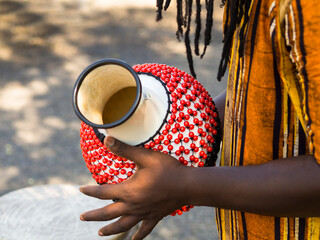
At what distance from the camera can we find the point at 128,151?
94cm

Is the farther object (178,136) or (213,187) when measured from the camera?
(178,136)

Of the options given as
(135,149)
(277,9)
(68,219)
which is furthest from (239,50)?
(68,219)

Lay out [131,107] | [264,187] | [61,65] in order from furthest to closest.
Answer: [61,65] → [131,107] → [264,187]

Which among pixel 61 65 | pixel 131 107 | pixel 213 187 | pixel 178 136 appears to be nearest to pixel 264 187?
pixel 213 187

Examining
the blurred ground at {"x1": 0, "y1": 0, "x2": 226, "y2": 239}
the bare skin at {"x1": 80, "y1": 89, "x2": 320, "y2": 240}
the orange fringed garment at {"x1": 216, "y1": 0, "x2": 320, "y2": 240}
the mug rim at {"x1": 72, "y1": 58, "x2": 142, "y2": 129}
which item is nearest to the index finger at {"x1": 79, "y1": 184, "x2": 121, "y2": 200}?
the bare skin at {"x1": 80, "y1": 89, "x2": 320, "y2": 240}

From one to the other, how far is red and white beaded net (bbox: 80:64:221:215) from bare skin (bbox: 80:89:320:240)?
0.07m

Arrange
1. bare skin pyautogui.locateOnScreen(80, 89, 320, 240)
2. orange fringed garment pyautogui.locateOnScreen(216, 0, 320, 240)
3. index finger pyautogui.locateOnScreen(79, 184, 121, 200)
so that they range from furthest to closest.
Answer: index finger pyautogui.locateOnScreen(79, 184, 121, 200), bare skin pyautogui.locateOnScreen(80, 89, 320, 240), orange fringed garment pyautogui.locateOnScreen(216, 0, 320, 240)

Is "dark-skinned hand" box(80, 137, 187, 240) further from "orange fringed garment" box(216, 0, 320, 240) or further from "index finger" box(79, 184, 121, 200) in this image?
"orange fringed garment" box(216, 0, 320, 240)

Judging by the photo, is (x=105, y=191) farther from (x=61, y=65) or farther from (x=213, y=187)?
(x=61, y=65)

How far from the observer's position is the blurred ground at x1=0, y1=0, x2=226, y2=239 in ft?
10.4

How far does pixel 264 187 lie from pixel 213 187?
4.2 inches

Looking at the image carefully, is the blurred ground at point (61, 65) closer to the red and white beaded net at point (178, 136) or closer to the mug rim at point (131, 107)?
the red and white beaded net at point (178, 136)

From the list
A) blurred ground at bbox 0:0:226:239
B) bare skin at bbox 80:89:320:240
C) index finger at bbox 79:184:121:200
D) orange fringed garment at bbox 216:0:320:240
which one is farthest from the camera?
blurred ground at bbox 0:0:226:239

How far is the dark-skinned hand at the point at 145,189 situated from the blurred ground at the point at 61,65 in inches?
72.8
